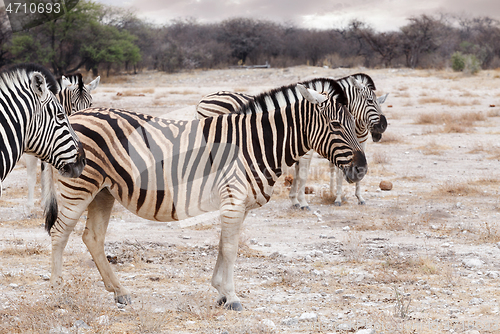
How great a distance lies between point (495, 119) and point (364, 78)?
10241mm

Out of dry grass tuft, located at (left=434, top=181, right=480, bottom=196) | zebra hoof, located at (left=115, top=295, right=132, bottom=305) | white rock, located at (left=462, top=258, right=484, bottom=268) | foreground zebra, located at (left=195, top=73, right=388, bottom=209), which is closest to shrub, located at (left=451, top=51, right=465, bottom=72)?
dry grass tuft, located at (left=434, top=181, right=480, bottom=196)

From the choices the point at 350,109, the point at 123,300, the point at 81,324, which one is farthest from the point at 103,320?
the point at 350,109

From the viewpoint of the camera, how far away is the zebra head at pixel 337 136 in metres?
4.36

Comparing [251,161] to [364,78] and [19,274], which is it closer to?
[19,274]

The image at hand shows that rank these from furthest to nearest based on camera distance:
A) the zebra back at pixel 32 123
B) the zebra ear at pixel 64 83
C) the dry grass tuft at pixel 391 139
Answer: the dry grass tuft at pixel 391 139
the zebra ear at pixel 64 83
the zebra back at pixel 32 123

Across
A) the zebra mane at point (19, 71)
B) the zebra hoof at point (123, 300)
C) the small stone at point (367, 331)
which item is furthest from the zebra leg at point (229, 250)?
the zebra mane at point (19, 71)

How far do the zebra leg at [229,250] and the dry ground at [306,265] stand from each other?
12 cm

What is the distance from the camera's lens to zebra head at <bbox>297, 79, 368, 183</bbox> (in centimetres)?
436

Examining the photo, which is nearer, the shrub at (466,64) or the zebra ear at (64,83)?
the zebra ear at (64,83)

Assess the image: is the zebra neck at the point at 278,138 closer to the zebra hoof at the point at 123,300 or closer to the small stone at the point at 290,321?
the small stone at the point at 290,321

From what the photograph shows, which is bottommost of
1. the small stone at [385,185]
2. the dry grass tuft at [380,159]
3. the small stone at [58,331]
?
the small stone at [58,331]

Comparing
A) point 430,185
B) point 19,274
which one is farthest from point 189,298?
point 430,185

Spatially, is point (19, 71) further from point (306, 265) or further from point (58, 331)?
point (306, 265)

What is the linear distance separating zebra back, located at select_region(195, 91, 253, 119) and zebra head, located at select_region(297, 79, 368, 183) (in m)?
3.03
